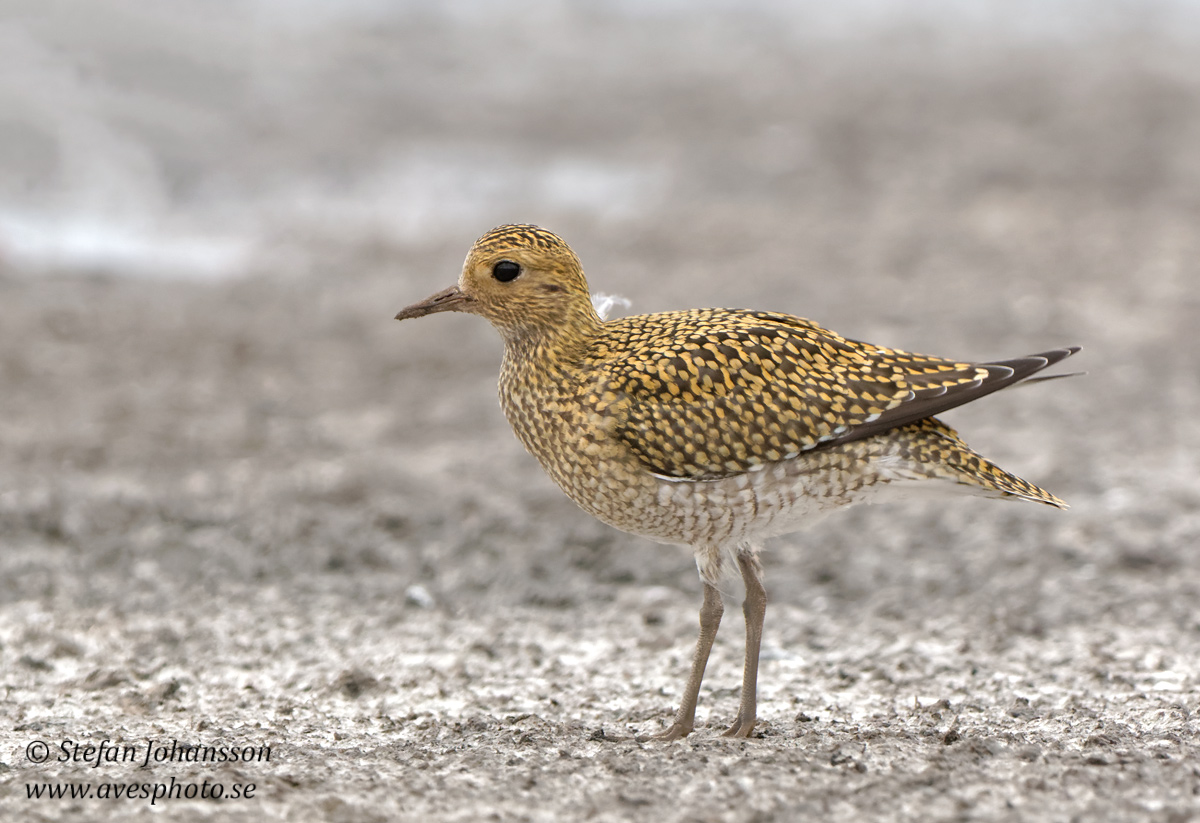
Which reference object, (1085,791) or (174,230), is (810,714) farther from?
(174,230)

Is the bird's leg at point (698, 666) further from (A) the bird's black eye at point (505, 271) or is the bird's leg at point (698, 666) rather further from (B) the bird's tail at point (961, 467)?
(A) the bird's black eye at point (505, 271)

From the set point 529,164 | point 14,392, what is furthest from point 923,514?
point 529,164

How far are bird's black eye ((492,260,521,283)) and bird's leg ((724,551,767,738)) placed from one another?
1347 millimetres

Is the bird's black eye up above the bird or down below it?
above

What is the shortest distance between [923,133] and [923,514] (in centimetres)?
949

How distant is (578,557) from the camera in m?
6.89

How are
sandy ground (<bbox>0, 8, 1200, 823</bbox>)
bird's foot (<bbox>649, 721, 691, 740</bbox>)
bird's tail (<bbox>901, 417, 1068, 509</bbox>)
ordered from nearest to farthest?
1. sandy ground (<bbox>0, 8, 1200, 823</bbox>)
2. bird's tail (<bbox>901, 417, 1068, 509</bbox>)
3. bird's foot (<bbox>649, 721, 691, 740</bbox>)

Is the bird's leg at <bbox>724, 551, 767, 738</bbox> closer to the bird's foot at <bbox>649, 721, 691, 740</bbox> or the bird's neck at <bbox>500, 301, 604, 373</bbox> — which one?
the bird's foot at <bbox>649, 721, 691, 740</bbox>

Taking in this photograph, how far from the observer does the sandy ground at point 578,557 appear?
4121 mm

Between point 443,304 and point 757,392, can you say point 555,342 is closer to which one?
Answer: point 443,304

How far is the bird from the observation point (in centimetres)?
440

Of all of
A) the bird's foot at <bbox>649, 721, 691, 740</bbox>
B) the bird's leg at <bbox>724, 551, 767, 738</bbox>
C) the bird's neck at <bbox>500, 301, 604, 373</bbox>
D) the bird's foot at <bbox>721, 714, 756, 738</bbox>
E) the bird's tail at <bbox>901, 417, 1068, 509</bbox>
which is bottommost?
the bird's foot at <bbox>649, 721, 691, 740</bbox>

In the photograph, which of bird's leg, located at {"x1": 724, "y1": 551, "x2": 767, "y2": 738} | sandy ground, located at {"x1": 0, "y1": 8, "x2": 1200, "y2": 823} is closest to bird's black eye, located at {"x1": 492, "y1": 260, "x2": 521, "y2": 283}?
bird's leg, located at {"x1": 724, "y1": 551, "x2": 767, "y2": 738}

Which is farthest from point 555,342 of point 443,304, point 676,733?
point 676,733
